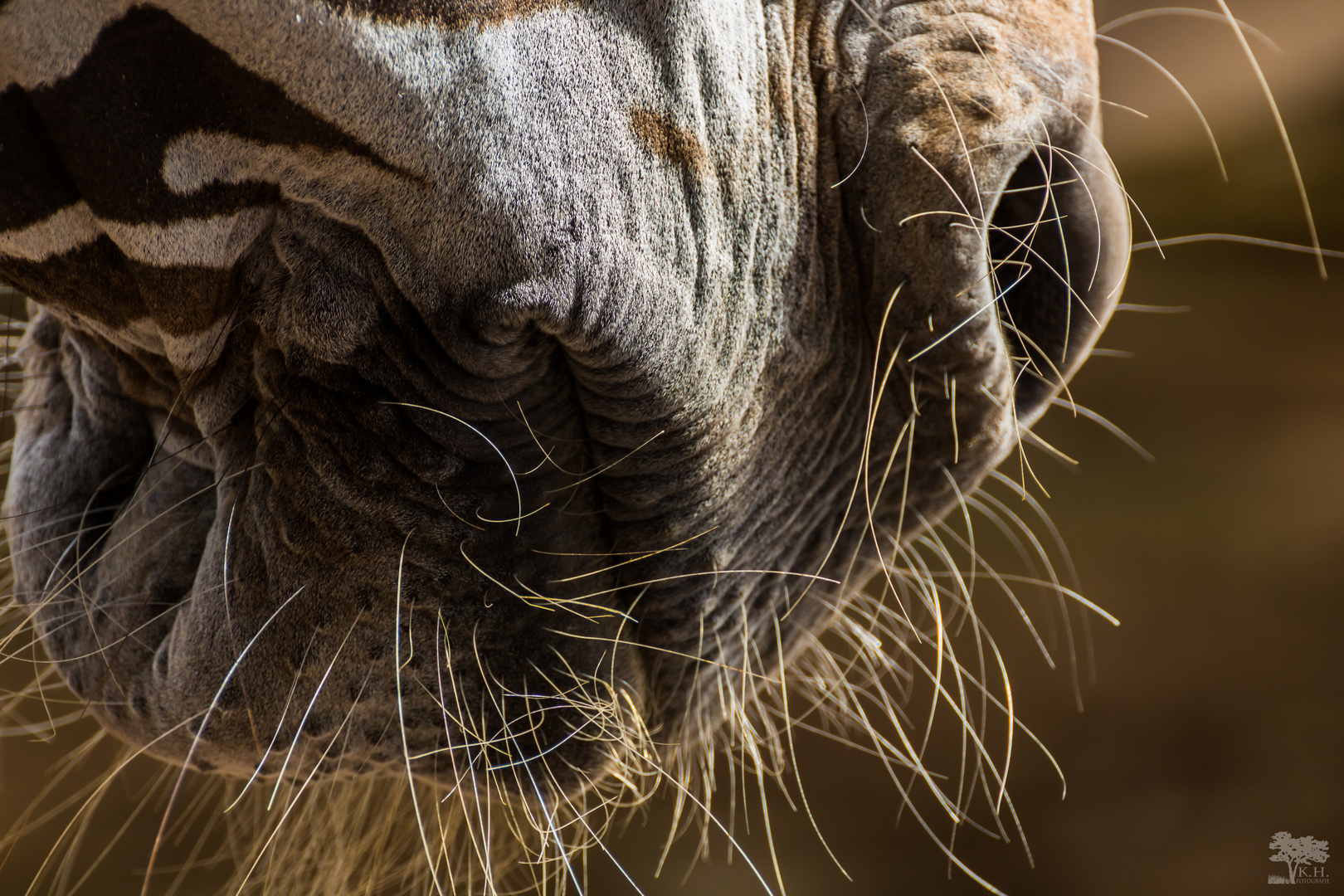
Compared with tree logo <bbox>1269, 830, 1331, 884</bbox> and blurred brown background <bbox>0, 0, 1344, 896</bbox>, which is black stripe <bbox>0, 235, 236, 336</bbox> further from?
tree logo <bbox>1269, 830, 1331, 884</bbox>

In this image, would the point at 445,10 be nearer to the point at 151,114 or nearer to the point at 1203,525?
the point at 151,114

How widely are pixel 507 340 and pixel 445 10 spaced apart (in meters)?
0.11

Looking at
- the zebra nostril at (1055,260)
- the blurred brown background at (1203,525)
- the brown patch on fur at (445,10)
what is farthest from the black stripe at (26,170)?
the blurred brown background at (1203,525)

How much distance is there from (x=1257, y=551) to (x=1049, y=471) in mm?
344

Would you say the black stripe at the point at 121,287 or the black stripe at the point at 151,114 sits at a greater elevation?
the black stripe at the point at 151,114

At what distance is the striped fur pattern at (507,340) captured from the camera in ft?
0.98

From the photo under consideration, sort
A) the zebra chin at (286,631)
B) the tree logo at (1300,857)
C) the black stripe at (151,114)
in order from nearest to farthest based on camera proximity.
Answer: the black stripe at (151,114) < the zebra chin at (286,631) < the tree logo at (1300,857)

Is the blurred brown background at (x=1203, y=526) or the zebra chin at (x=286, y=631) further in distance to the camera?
the blurred brown background at (x=1203, y=526)

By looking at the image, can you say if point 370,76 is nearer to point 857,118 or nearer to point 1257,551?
point 857,118

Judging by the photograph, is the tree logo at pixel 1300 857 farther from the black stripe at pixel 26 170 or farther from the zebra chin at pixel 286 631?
the black stripe at pixel 26 170

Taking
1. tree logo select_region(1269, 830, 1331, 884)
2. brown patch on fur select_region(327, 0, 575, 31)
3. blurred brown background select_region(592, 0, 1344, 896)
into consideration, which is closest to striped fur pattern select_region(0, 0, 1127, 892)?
brown patch on fur select_region(327, 0, 575, 31)

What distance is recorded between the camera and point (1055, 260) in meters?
0.45

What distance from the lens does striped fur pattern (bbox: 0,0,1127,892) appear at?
30 centimetres

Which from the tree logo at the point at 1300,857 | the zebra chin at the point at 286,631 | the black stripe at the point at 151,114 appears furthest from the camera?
the tree logo at the point at 1300,857
